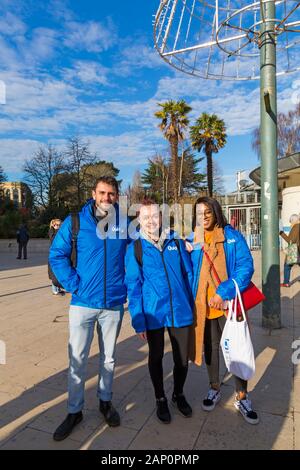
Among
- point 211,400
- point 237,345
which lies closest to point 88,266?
point 237,345

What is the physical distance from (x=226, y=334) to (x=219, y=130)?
27576mm

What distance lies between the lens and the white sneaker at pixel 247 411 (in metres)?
2.53

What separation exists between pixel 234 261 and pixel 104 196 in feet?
3.81

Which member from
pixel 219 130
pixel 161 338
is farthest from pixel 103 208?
pixel 219 130

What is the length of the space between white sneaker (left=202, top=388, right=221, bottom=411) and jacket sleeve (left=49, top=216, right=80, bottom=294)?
1429mm

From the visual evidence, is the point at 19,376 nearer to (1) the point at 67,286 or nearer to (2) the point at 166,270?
(1) the point at 67,286

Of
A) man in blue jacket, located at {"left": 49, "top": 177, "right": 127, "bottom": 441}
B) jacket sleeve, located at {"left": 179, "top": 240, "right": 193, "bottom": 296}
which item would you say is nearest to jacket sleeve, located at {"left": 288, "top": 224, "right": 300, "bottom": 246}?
jacket sleeve, located at {"left": 179, "top": 240, "right": 193, "bottom": 296}

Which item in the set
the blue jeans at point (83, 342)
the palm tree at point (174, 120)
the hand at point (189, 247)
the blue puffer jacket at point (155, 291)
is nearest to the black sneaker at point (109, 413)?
the blue jeans at point (83, 342)

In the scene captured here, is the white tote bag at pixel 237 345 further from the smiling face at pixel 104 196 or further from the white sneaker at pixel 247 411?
the smiling face at pixel 104 196

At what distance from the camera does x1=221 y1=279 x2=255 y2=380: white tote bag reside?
2.47 m

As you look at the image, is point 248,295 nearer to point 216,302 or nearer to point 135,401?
point 216,302

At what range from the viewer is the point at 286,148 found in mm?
26703

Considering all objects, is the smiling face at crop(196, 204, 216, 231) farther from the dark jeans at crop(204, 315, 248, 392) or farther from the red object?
the dark jeans at crop(204, 315, 248, 392)

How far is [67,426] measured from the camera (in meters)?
2.40
